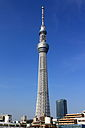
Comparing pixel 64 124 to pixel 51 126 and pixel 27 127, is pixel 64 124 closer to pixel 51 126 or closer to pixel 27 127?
pixel 51 126

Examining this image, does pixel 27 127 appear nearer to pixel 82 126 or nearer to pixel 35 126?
pixel 35 126

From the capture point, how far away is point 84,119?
148 m

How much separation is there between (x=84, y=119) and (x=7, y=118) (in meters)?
65.2

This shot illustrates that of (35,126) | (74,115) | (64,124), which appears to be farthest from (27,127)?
(74,115)

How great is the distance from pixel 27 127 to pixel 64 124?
2600 cm

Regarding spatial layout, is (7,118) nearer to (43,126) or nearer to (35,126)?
(35,126)

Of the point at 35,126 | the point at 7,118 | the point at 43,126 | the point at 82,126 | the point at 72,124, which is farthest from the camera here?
the point at 7,118

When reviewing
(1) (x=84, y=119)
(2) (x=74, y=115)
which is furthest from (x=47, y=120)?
(1) (x=84, y=119)

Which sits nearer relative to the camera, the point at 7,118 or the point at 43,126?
the point at 43,126

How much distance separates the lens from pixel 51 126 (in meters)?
152

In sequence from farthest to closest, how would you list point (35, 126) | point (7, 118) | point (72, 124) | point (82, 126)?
1. point (7, 118)
2. point (35, 126)
3. point (72, 124)
4. point (82, 126)

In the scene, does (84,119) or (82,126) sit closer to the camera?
(82,126)

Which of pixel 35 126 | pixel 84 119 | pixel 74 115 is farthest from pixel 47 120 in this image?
pixel 84 119

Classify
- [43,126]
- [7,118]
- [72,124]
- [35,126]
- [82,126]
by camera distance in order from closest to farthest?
[82,126] < [72,124] < [43,126] < [35,126] < [7,118]
